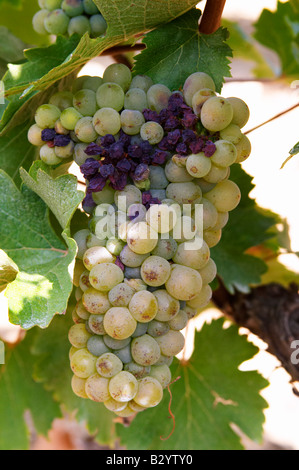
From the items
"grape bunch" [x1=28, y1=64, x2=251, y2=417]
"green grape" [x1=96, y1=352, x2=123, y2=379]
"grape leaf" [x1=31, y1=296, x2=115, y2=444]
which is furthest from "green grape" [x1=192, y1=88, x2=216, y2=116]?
"grape leaf" [x1=31, y1=296, x2=115, y2=444]

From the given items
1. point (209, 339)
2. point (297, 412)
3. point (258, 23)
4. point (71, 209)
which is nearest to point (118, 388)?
point (71, 209)

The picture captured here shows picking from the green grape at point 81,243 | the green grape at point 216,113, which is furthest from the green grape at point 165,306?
the green grape at point 216,113

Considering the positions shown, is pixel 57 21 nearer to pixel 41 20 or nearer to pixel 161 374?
pixel 41 20

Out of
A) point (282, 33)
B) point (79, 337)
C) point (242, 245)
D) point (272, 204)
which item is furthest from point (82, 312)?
point (272, 204)

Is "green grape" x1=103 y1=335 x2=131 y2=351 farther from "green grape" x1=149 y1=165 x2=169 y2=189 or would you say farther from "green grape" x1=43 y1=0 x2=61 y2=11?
"green grape" x1=43 y1=0 x2=61 y2=11

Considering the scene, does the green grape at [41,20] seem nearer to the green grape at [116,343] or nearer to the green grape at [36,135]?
the green grape at [36,135]
